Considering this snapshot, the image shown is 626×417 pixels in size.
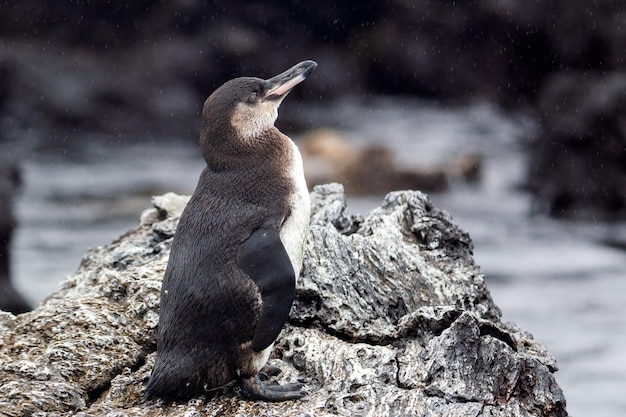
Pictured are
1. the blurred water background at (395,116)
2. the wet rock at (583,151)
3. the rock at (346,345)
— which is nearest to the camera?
the rock at (346,345)

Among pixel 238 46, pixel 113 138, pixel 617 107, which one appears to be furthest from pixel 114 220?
pixel 238 46

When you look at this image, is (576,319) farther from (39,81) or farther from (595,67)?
(39,81)

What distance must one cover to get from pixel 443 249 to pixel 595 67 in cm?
1089

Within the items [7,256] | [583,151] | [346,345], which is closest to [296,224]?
[346,345]

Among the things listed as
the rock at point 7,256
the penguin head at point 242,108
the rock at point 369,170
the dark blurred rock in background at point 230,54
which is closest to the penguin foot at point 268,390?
the penguin head at point 242,108

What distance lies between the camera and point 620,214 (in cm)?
1248

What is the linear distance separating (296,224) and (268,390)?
2.14ft

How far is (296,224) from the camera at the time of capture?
3564mm

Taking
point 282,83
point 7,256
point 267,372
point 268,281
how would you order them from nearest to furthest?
point 268,281 → point 267,372 → point 282,83 → point 7,256

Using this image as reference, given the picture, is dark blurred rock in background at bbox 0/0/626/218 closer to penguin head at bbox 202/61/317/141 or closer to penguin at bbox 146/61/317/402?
penguin head at bbox 202/61/317/141

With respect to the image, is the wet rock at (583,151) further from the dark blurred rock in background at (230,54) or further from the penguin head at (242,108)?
the penguin head at (242,108)

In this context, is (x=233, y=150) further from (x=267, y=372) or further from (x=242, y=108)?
(x=267, y=372)

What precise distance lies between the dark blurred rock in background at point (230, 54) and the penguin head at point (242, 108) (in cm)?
1405

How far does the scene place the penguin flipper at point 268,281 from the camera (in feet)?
11.0
